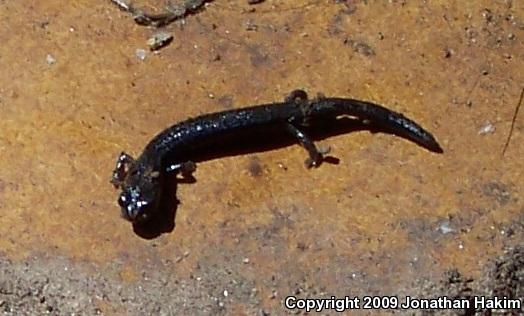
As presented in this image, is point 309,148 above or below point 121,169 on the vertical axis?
above

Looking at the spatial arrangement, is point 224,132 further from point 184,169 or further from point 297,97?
point 297,97

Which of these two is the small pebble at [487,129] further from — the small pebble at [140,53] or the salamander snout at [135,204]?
the small pebble at [140,53]

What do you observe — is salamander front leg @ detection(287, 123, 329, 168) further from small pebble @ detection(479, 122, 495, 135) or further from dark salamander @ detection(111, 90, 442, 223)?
small pebble @ detection(479, 122, 495, 135)

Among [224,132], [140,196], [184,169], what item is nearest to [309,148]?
[224,132]

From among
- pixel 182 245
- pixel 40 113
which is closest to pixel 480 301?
pixel 182 245

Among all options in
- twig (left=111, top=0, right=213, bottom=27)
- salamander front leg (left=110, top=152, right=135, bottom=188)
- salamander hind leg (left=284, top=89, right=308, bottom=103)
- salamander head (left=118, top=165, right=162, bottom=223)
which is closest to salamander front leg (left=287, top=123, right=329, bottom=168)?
salamander hind leg (left=284, top=89, right=308, bottom=103)

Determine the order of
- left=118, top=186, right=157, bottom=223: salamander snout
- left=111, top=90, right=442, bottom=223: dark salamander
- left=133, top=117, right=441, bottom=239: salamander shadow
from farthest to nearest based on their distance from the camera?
left=133, top=117, right=441, bottom=239: salamander shadow, left=111, top=90, right=442, bottom=223: dark salamander, left=118, top=186, right=157, bottom=223: salamander snout

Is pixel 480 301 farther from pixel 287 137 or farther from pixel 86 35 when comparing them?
pixel 86 35
